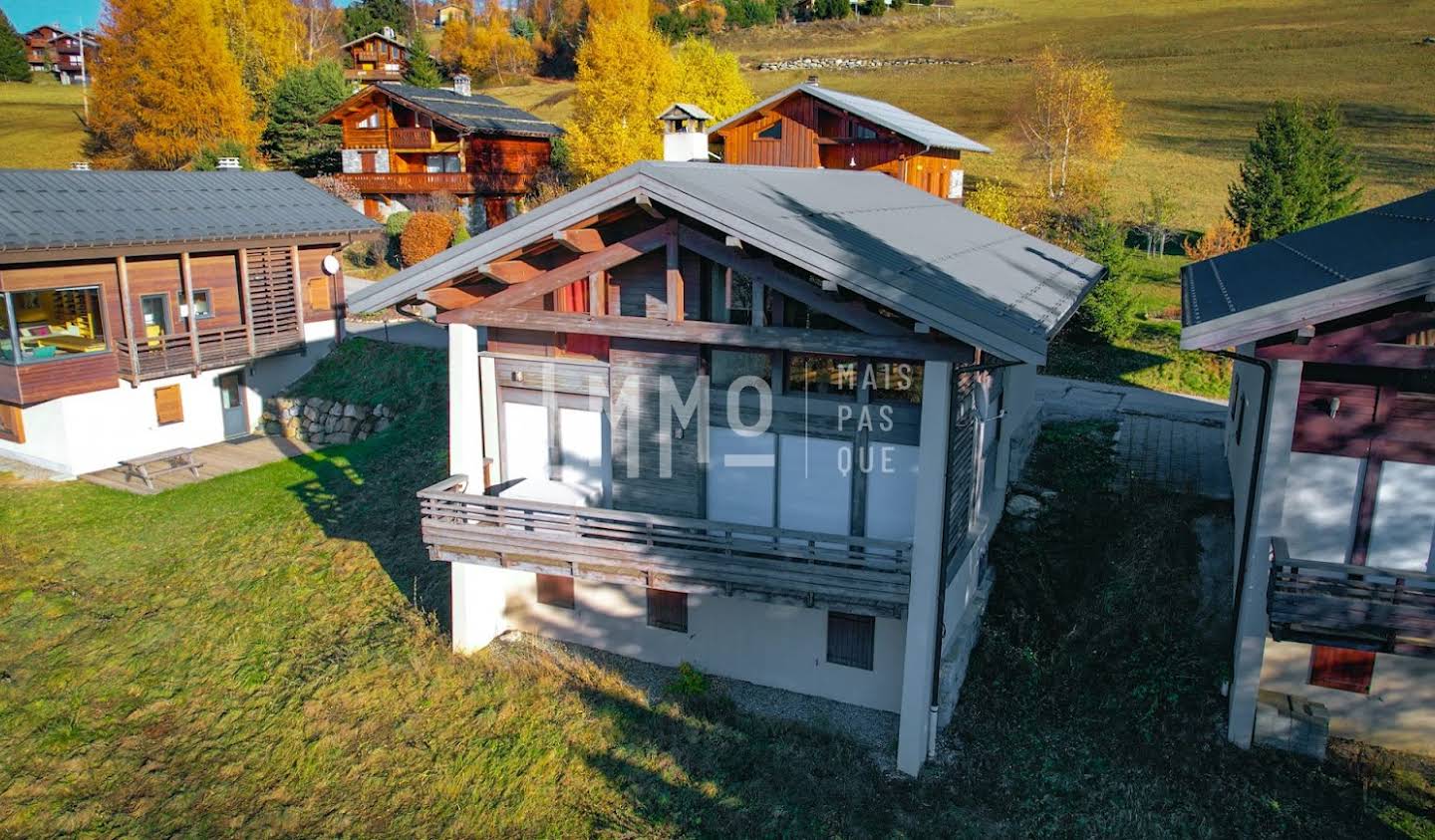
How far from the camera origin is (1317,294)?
10688 mm

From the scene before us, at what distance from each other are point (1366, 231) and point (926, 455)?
8801 millimetres

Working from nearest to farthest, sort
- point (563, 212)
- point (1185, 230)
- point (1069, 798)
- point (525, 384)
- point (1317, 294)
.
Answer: point (1317, 294)
point (1069, 798)
point (563, 212)
point (525, 384)
point (1185, 230)

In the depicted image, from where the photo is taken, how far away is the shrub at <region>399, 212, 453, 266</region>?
121 ft

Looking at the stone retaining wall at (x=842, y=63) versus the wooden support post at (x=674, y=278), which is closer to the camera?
the wooden support post at (x=674, y=278)

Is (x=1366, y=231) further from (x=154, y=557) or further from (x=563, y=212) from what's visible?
(x=154, y=557)

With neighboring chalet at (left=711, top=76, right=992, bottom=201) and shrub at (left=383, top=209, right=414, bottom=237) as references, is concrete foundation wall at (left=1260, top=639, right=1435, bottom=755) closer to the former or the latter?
neighboring chalet at (left=711, top=76, right=992, bottom=201)

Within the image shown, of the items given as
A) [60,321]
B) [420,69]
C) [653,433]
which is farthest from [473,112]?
[653,433]

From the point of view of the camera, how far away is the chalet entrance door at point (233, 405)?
2523cm

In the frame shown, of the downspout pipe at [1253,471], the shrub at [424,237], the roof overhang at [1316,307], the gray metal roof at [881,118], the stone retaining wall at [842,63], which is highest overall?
the stone retaining wall at [842,63]

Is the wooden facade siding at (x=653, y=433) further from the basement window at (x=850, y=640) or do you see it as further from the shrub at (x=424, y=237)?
the shrub at (x=424, y=237)

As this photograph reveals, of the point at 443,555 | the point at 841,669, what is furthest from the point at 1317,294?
the point at 443,555

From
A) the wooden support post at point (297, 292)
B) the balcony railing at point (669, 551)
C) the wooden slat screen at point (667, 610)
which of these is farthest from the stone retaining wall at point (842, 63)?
the balcony railing at point (669, 551)

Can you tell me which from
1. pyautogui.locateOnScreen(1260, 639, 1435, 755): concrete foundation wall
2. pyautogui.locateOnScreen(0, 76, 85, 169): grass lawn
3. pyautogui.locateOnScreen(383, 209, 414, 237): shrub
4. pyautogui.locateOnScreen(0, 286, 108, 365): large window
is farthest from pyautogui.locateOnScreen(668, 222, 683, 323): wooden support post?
pyautogui.locateOnScreen(0, 76, 85, 169): grass lawn

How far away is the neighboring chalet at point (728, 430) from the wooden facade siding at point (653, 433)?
1.3 inches
